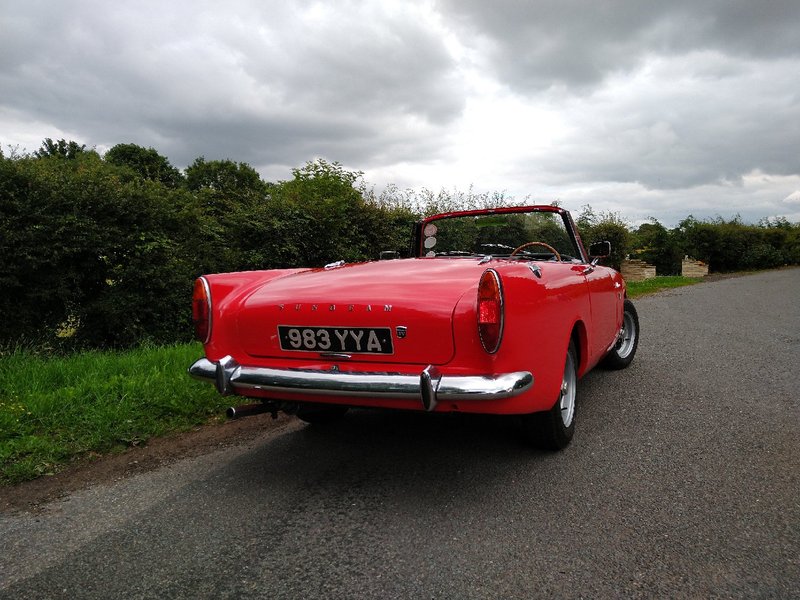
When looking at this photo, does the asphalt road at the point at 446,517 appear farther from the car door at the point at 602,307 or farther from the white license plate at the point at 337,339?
the white license plate at the point at 337,339

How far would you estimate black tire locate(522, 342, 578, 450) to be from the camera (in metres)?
3.02

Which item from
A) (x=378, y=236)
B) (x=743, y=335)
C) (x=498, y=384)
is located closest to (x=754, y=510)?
(x=498, y=384)

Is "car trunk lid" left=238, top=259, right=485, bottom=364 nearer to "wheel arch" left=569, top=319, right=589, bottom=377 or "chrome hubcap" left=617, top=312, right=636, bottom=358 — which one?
"wheel arch" left=569, top=319, right=589, bottom=377

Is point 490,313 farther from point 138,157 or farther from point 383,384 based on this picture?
point 138,157

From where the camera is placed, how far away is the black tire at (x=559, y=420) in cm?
302

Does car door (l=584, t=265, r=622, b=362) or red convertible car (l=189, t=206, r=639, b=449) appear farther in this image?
car door (l=584, t=265, r=622, b=362)

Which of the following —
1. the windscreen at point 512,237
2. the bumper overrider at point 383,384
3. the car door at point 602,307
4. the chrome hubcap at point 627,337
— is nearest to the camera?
the bumper overrider at point 383,384

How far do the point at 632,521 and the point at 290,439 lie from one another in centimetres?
204

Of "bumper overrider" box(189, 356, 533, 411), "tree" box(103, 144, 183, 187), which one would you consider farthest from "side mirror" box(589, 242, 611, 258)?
"tree" box(103, 144, 183, 187)

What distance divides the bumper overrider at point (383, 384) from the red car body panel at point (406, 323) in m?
0.02

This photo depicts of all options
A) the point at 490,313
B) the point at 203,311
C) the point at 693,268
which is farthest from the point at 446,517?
the point at 693,268

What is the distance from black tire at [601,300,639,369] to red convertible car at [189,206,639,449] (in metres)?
1.83

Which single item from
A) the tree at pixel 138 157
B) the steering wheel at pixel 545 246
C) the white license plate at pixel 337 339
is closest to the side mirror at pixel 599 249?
the steering wheel at pixel 545 246

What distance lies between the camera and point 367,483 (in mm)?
2850
